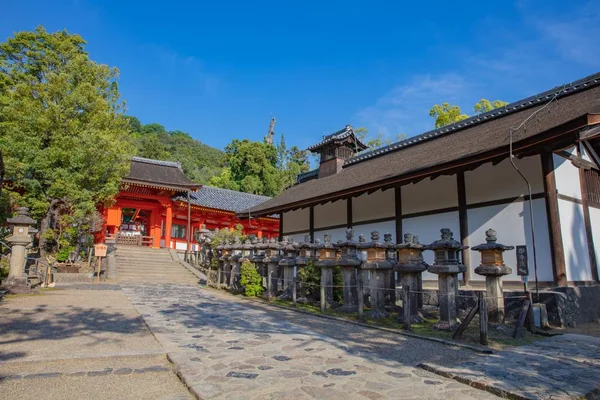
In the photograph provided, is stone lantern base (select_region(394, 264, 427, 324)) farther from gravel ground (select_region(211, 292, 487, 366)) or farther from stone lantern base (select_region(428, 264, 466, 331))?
gravel ground (select_region(211, 292, 487, 366))

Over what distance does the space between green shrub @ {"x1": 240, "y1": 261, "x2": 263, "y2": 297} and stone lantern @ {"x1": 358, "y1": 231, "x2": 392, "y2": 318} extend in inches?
197

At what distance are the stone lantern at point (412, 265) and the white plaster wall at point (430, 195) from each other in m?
3.34

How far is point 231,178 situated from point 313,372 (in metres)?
42.8

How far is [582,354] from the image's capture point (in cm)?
571

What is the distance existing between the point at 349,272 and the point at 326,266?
2.17ft

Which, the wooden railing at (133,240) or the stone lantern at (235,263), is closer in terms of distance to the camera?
the stone lantern at (235,263)

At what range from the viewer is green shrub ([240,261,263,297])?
12875 mm

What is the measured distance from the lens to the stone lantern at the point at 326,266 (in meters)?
9.98

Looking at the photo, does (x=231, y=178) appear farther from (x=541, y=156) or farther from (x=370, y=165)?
(x=541, y=156)

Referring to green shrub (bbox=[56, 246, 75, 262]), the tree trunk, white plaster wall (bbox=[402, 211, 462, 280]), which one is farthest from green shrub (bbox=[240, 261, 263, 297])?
green shrub (bbox=[56, 246, 75, 262])

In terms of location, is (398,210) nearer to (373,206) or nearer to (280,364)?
(373,206)

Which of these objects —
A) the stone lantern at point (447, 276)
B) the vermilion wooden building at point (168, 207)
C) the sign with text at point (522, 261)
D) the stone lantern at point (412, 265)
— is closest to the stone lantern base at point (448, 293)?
the stone lantern at point (447, 276)

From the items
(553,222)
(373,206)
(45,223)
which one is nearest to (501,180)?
(553,222)

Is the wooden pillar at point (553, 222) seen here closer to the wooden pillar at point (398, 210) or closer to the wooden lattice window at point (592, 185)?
the wooden lattice window at point (592, 185)
